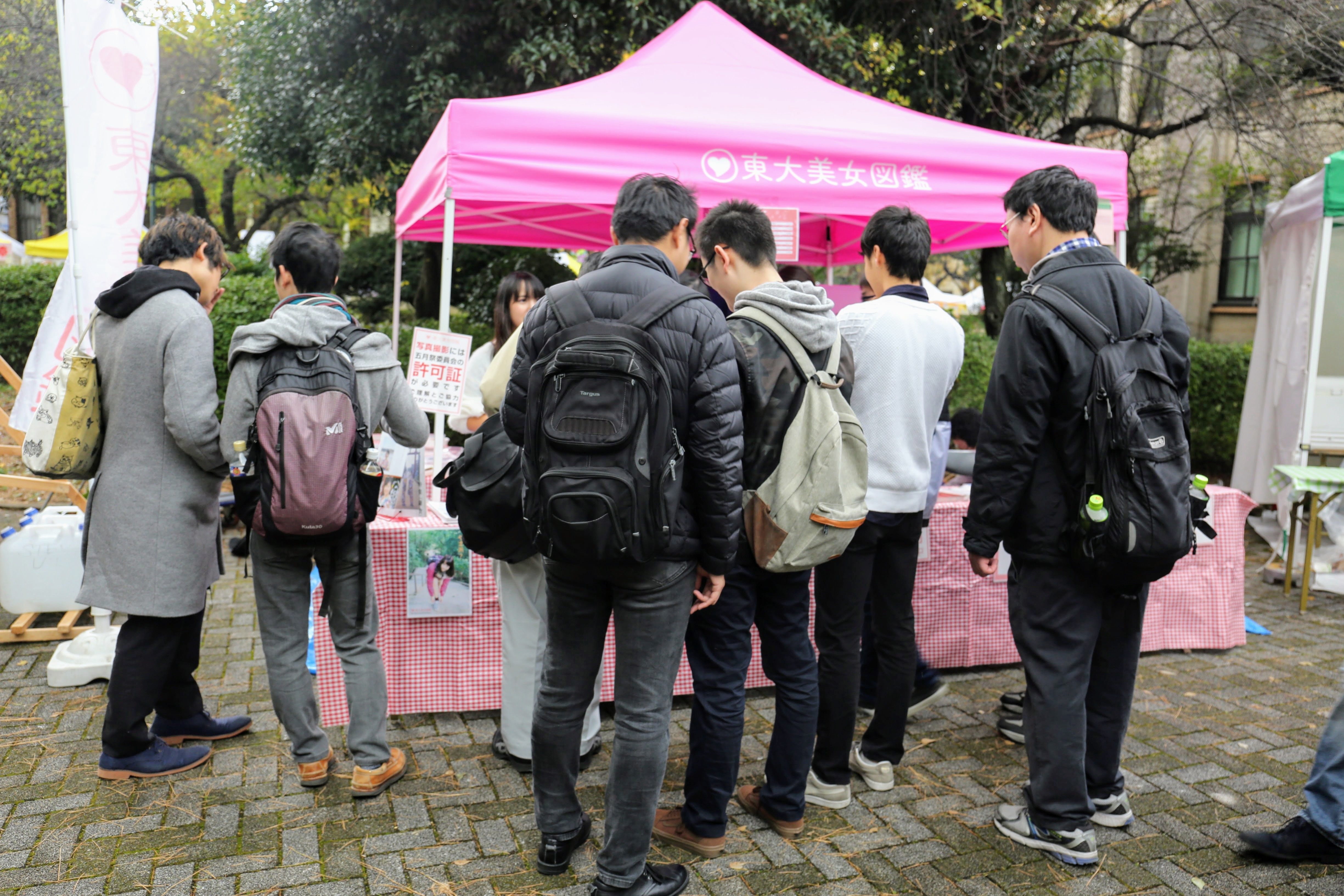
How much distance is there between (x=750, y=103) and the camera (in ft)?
13.9

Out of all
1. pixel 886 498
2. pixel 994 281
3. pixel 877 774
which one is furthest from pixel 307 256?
pixel 994 281

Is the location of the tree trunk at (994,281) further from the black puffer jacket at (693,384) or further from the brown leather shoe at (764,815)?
the black puffer jacket at (693,384)

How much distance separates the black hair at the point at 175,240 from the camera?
114 inches

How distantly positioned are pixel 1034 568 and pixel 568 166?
7.52 ft

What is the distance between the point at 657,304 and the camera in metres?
2.04

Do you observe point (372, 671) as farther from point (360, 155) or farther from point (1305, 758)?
point (360, 155)

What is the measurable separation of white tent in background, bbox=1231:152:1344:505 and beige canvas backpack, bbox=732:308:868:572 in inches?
175

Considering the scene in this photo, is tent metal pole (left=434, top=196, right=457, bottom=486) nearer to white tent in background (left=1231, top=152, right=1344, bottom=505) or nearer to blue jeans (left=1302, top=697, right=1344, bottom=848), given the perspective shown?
blue jeans (left=1302, top=697, right=1344, bottom=848)

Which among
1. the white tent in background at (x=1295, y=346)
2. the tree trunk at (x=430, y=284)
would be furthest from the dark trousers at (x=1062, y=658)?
the tree trunk at (x=430, y=284)

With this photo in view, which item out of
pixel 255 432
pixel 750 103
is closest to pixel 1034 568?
pixel 255 432

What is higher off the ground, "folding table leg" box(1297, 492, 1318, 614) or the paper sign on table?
the paper sign on table

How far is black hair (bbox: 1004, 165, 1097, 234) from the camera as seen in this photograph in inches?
99.2

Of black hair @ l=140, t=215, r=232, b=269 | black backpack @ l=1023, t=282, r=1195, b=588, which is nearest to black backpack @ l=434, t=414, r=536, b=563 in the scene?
black hair @ l=140, t=215, r=232, b=269

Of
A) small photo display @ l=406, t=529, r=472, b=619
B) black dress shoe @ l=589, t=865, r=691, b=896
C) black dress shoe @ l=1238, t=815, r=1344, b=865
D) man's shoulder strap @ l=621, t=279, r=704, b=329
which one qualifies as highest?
man's shoulder strap @ l=621, t=279, r=704, b=329
